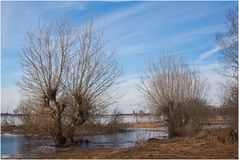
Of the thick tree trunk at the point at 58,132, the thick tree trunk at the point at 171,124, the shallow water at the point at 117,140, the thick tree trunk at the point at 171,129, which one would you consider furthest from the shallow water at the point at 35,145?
the thick tree trunk at the point at 171,124

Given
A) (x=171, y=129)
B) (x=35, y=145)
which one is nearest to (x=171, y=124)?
(x=171, y=129)

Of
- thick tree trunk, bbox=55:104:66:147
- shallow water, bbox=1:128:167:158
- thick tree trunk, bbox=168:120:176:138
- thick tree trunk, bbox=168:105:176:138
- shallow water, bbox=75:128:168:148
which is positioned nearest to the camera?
shallow water, bbox=1:128:167:158

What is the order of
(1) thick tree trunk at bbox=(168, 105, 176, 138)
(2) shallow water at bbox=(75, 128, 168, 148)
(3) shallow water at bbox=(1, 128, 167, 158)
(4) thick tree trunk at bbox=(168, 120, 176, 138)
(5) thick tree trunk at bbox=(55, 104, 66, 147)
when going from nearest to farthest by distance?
(3) shallow water at bbox=(1, 128, 167, 158) < (5) thick tree trunk at bbox=(55, 104, 66, 147) < (2) shallow water at bbox=(75, 128, 168, 148) < (4) thick tree trunk at bbox=(168, 120, 176, 138) < (1) thick tree trunk at bbox=(168, 105, 176, 138)

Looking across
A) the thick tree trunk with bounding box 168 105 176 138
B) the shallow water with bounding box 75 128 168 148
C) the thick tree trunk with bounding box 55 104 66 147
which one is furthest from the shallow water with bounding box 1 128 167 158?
the thick tree trunk with bounding box 168 105 176 138

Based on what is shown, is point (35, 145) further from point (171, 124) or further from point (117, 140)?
point (171, 124)

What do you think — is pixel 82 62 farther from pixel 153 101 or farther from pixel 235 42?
pixel 153 101

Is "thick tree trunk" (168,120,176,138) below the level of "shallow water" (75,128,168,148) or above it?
above

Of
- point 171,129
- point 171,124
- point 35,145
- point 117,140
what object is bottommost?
point 35,145

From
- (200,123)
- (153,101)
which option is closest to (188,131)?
(200,123)

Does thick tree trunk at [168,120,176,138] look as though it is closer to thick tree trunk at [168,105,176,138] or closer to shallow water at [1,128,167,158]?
thick tree trunk at [168,105,176,138]

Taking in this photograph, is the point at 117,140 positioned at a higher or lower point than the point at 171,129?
lower

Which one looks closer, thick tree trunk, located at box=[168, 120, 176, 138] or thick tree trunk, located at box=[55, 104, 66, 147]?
thick tree trunk, located at box=[55, 104, 66, 147]

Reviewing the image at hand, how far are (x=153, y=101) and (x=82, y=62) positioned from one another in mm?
12666

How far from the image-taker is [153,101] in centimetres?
3416
